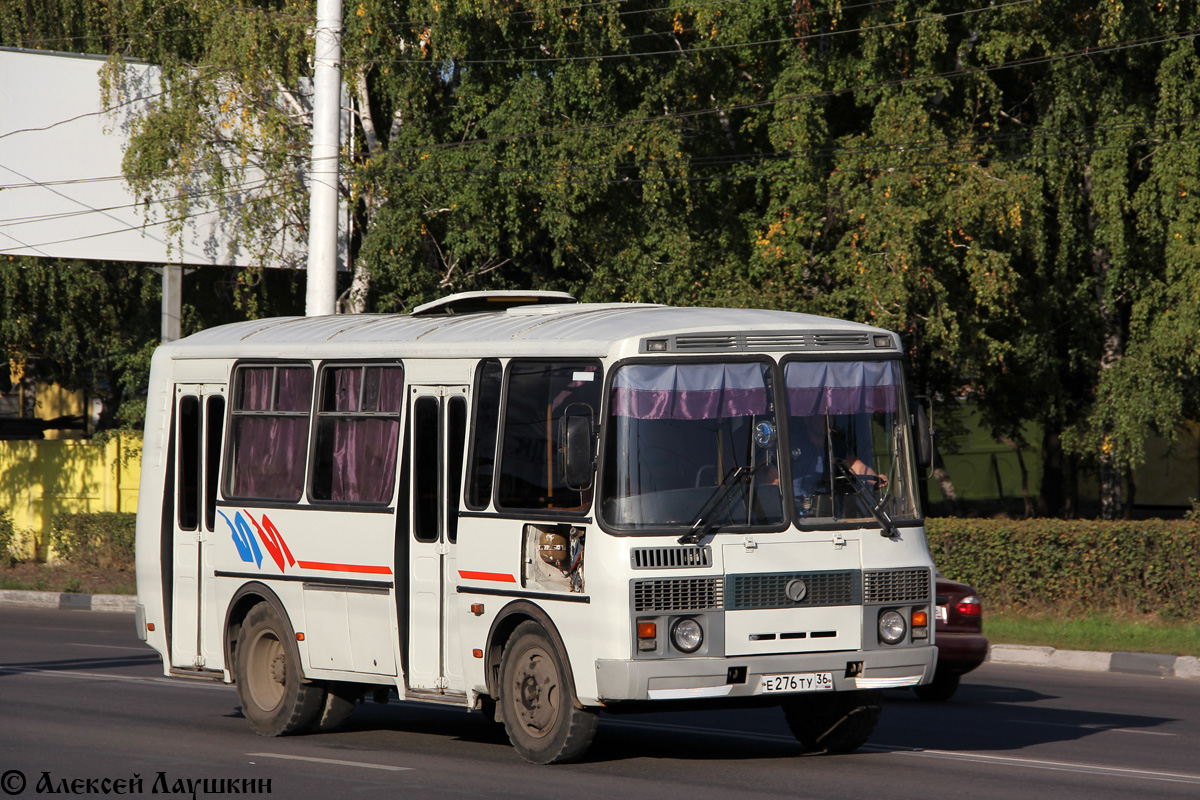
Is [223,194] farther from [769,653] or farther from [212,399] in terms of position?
[769,653]

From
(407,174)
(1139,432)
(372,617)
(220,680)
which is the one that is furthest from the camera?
(407,174)

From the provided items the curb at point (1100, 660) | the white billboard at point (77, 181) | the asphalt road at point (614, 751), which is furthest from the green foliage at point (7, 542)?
the curb at point (1100, 660)

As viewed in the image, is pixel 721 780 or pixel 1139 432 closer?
pixel 721 780

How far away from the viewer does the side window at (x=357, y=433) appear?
10.6m

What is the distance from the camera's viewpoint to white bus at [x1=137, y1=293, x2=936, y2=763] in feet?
29.2

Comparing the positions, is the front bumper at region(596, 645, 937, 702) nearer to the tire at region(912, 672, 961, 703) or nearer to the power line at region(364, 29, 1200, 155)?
the tire at region(912, 672, 961, 703)

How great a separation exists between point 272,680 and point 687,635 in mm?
3935

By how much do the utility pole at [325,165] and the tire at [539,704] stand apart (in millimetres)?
9424

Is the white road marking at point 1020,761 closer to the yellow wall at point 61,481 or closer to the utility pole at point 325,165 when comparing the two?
the utility pole at point 325,165

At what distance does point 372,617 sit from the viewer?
1043 centimetres

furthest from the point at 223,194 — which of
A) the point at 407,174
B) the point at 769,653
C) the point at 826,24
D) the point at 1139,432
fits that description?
the point at 769,653

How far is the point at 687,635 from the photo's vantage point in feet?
29.0

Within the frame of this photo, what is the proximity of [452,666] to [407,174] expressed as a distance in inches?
600

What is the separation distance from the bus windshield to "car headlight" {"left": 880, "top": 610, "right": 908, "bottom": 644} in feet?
1.73
